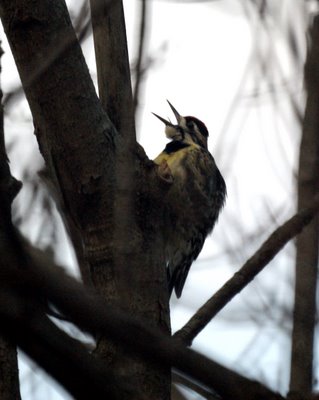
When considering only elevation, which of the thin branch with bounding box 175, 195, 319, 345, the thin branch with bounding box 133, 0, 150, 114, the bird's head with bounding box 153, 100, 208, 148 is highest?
the bird's head with bounding box 153, 100, 208, 148

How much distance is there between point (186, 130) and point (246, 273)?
132 inches

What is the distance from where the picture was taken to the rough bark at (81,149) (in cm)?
221

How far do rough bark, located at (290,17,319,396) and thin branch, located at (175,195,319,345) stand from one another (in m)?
0.06

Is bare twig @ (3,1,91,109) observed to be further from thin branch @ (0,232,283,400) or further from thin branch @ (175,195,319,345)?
thin branch @ (0,232,283,400)

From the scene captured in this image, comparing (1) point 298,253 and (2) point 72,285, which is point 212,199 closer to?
(1) point 298,253

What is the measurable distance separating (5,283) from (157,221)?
1556 mm

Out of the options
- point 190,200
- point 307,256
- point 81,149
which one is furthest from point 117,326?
point 190,200

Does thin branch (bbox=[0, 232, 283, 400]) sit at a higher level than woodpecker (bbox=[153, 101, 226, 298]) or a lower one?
lower

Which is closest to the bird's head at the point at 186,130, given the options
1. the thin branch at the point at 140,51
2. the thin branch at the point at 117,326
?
the thin branch at the point at 140,51

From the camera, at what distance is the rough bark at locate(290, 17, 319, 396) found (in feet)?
6.69

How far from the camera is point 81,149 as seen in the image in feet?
7.52

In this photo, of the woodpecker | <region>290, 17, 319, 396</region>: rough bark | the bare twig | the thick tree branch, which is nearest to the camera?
the thick tree branch

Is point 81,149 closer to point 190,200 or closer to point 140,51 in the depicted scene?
point 140,51

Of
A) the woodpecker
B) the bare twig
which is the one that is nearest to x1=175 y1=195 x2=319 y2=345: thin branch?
the bare twig
